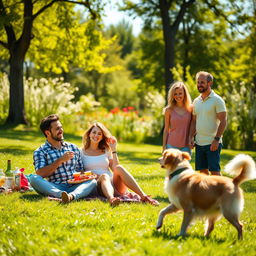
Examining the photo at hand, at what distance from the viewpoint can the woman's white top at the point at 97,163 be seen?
7496 millimetres

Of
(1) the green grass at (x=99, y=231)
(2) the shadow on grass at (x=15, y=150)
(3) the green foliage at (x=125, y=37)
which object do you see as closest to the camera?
(1) the green grass at (x=99, y=231)

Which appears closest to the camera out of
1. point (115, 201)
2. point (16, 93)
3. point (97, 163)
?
point (115, 201)

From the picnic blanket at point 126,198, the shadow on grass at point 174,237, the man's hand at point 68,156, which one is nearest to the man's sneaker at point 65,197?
the picnic blanket at point 126,198

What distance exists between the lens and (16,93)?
733 inches

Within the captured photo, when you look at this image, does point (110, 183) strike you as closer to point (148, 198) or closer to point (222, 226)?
point (148, 198)

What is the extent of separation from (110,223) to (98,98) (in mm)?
43443

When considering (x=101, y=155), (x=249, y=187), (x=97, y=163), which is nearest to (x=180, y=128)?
(x=101, y=155)

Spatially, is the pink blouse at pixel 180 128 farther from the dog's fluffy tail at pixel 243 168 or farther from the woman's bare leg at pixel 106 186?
the dog's fluffy tail at pixel 243 168

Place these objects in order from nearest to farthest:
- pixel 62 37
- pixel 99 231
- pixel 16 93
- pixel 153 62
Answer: pixel 99 231 → pixel 16 93 → pixel 62 37 → pixel 153 62

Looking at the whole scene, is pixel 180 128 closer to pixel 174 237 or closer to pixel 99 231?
pixel 174 237

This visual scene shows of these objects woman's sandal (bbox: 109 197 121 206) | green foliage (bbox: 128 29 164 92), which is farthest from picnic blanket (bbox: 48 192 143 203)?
green foliage (bbox: 128 29 164 92)

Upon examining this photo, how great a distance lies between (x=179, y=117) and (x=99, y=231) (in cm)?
286

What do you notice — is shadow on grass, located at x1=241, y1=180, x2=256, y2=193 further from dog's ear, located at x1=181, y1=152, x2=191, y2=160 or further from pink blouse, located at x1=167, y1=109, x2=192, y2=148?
dog's ear, located at x1=181, y1=152, x2=191, y2=160

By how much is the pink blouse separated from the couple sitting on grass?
0.97 m
